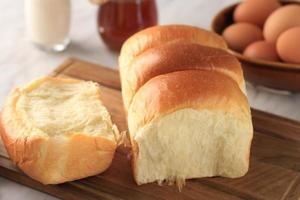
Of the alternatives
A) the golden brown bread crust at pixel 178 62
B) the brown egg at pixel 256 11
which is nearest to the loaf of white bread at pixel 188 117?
the golden brown bread crust at pixel 178 62

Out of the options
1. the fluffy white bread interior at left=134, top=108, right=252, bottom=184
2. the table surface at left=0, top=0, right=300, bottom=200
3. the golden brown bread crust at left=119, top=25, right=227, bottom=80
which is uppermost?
the golden brown bread crust at left=119, top=25, right=227, bottom=80

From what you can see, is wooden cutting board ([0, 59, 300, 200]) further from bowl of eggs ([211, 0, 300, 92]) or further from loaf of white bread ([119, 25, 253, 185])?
bowl of eggs ([211, 0, 300, 92])

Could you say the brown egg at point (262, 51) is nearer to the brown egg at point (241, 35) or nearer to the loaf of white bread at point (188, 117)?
the brown egg at point (241, 35)

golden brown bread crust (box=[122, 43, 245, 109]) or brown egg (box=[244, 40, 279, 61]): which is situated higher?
golden brown bread crust (box=[122, 43, 245, 109])

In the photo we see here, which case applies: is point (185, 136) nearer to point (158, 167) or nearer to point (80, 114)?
point (158, 167)

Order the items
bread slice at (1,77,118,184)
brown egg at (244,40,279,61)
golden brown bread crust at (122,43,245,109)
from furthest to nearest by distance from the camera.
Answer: brown egg at (244,40,279,61)
golden brown bread crust at (122,43,245,109)
bread slice at (1,77,118,184)

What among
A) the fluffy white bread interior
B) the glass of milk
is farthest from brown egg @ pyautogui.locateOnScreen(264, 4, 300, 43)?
the glass of milk

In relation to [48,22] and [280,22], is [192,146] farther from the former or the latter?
[48,22]

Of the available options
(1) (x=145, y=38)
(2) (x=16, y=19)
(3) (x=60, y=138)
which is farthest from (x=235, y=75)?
(2) (x=16, y=19)
